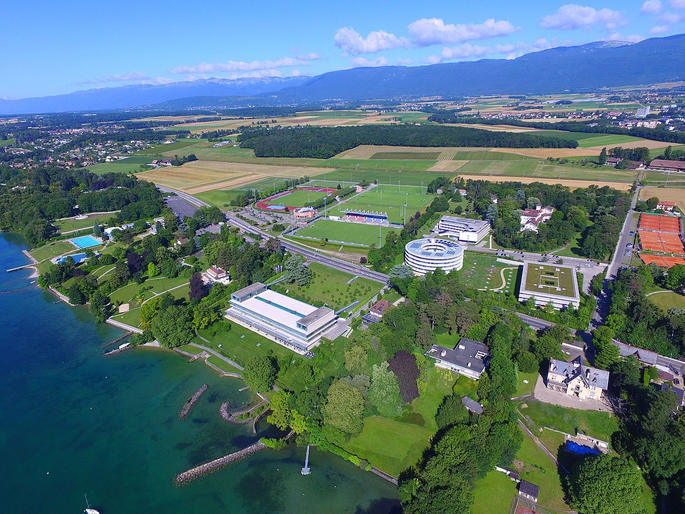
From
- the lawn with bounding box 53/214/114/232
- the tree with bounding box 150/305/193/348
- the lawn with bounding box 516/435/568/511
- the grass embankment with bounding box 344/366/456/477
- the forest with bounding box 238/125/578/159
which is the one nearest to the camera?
the lawn with bounding box 516/435/568/511

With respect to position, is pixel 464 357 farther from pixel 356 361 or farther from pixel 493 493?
pixel 493 493

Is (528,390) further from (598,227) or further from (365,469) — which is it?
(598,227)

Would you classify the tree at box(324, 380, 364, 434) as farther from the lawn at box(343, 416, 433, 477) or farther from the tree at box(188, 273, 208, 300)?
the tree at box(188, 273, 208, 300)

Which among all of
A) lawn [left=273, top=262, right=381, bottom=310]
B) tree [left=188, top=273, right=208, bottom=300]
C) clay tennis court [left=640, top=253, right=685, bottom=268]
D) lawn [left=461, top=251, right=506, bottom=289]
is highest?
tree [left=188, top=273, right=208, bottom=300]

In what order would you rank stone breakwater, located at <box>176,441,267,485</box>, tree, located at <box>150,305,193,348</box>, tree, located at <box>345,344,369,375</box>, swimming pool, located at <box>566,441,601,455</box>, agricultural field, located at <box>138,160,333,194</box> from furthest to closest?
agricultural field, located at <box>138,160,333,194</box> → tree, located at <box>150,305,193,348</box> → tree, located at <box>345,344,369,375</box> → stone breakwater, located at <box>176,441,267,485</box> → swimming pool, located at <box>566,441,601,455</box>

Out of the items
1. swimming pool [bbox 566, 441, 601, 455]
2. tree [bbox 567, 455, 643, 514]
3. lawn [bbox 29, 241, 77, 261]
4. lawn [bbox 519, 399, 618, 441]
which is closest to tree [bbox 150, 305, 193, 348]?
lawn [bbox 519, 399, 618, 441]

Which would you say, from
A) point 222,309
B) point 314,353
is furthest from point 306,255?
point 314,353

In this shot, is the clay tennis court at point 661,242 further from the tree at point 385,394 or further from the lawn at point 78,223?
the lawn at point 78,223
